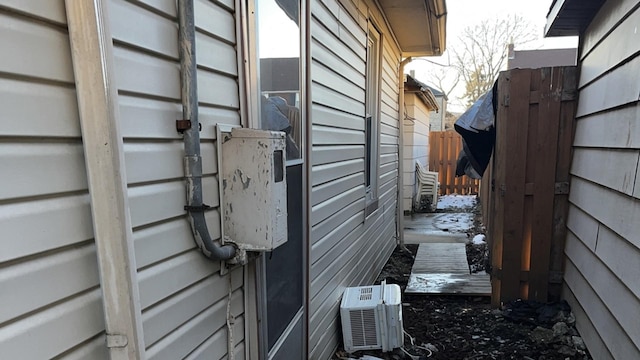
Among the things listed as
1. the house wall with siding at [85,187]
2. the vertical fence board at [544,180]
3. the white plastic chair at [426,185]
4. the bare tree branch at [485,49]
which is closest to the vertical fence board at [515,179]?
the vertical fence board at [544,180]

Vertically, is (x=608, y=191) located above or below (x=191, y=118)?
below

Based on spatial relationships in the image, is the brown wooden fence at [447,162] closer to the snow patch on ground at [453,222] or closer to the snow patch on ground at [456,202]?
the snow patch on ground at [456,202]

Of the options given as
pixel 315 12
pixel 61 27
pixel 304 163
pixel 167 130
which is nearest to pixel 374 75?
pixel 315 12

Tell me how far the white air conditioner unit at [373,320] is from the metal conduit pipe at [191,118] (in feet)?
7.25

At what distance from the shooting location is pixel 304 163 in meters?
2.68

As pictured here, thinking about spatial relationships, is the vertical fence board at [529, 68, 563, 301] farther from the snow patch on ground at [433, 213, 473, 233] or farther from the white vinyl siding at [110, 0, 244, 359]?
the snow patch on ground at [433, 213, 473, 233]

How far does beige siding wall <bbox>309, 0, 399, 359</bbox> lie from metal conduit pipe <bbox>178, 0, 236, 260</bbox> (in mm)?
1450

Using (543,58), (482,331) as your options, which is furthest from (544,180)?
(543,58)

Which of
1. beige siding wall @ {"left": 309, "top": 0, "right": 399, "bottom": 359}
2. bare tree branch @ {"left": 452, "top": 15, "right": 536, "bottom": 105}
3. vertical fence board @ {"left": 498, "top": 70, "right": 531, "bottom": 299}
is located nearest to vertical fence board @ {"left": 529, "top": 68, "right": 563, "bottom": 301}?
vertical fence board @ {"left": 498, "top": 70, "right": 531, "bottom": 299}

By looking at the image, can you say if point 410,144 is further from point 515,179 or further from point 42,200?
point 42,200

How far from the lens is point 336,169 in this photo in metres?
3.60

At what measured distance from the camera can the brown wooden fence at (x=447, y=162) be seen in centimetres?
1342

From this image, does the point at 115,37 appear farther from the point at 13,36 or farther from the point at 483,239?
the point at 483,239

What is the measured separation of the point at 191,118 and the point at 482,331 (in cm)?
336
